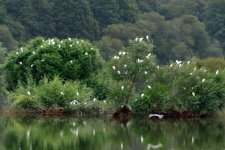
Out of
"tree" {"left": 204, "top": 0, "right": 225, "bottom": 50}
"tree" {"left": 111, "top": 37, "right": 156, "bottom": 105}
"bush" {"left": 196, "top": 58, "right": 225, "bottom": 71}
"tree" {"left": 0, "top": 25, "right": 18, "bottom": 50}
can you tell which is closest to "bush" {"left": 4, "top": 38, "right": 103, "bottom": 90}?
"tree" {"left": 111, "top": 37, "right": 156, "bottom": 105}

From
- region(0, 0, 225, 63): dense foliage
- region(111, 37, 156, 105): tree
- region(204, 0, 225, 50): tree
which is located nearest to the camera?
region(111, 37, 156, 105): tree

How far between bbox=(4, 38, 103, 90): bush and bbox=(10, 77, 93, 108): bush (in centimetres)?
161

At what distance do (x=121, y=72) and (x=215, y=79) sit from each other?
126 inches

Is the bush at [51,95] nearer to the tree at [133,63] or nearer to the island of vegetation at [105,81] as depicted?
the island of vegetation at [105,81]

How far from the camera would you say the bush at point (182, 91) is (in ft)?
89.0

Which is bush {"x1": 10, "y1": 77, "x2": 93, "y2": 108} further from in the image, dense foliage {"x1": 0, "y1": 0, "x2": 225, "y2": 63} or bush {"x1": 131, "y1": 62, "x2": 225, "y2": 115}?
dense foliage {"x1": 0, "y1": 0, "x2": 225, "y2": 63}

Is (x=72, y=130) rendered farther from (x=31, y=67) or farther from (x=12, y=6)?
(x=12, y=6)

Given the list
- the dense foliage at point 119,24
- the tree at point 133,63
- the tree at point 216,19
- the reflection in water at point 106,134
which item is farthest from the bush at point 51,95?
the tree at point 216,19

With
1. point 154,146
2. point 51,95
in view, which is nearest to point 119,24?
point 51,95

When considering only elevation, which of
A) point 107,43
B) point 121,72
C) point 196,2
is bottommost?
point 121,72

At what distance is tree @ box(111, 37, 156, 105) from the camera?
90.0 feet

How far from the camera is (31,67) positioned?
3069 cm

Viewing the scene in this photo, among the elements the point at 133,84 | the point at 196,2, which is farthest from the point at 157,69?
the point at 196,2

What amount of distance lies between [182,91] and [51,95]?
4.44 m
